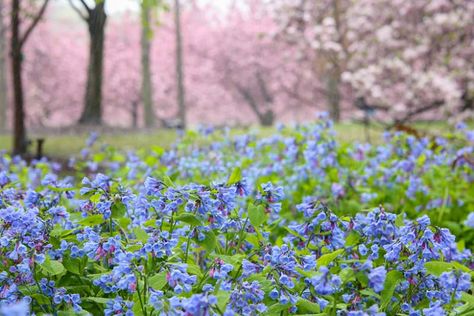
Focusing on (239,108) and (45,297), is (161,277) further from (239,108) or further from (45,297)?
(239,108)

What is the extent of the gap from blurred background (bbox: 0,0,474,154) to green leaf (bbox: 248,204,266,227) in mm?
7893

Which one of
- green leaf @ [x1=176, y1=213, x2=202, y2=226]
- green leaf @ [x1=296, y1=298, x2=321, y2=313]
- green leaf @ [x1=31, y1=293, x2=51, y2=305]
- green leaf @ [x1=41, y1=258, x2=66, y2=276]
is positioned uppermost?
green leaf @ [x1=176, y1=213, x2=202, y2=226]

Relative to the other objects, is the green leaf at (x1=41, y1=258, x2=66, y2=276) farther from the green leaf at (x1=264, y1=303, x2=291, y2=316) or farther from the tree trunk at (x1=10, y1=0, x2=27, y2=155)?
the tree trunk at (x1=10, y1=0, x2=27, y2=155)

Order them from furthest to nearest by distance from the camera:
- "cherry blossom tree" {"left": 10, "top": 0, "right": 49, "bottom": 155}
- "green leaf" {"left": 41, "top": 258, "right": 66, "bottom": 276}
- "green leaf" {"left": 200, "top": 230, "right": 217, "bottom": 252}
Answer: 1. "cherry blossom tree" {"left": 10, "top": 0, "right": 49, "bottom": 155}
2. "green leaf" {"left": 200, "top": 230, "right": 217, "bottom": 252}
3. "green leaf" {"left": 41, "top": 258, "right": 66, "bottom": 276}

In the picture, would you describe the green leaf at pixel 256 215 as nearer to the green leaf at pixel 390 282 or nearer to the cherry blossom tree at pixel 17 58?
the green leaf at pixel 390 282

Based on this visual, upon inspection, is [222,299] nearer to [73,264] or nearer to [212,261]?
[212,261]

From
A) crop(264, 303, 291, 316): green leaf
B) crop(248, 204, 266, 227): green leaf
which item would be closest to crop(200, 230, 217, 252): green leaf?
crop(248, 204, 266, 227): green leaf

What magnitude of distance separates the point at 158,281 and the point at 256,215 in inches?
17.6

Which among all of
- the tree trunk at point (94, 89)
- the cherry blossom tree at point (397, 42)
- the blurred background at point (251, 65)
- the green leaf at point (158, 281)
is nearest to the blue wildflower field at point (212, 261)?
the green leaf at point (158, 281)

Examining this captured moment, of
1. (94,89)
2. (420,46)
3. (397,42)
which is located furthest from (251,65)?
(94,89)

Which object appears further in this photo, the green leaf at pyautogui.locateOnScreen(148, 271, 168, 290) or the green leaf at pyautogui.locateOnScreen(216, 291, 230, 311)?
the green leaf at pyautogui.locateOnScreen(148, 271, 168, 290)

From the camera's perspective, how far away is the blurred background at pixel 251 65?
13938mm

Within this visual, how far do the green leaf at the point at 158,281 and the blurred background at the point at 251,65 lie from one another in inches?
320

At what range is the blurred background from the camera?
549 inches
